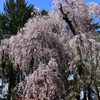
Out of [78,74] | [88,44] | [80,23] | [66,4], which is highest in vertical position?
[66,4]

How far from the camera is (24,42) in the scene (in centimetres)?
802

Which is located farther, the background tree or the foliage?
the background tree

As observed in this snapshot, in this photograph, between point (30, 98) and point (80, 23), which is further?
point (80, 23)

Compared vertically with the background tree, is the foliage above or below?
below

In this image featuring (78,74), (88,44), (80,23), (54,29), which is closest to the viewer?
(88,44)

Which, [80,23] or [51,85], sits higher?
[80,23]

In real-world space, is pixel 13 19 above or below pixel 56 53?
above

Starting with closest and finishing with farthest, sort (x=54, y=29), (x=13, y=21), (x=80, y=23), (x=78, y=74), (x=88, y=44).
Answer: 1. (x=88, y=44)
2. (x=78, y=74)
3. (x=80, y=23)
4. (x=54, y=29)
5. (x=13, y=21)

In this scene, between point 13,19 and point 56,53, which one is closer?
point 56,53

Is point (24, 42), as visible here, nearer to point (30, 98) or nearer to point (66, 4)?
point (30, 98)

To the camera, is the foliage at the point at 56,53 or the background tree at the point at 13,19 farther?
the background tree at the point at 13,19

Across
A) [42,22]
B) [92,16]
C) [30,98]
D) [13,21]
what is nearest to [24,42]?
[42,22]

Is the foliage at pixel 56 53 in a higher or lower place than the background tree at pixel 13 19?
lower

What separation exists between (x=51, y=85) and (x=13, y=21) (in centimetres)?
1162
